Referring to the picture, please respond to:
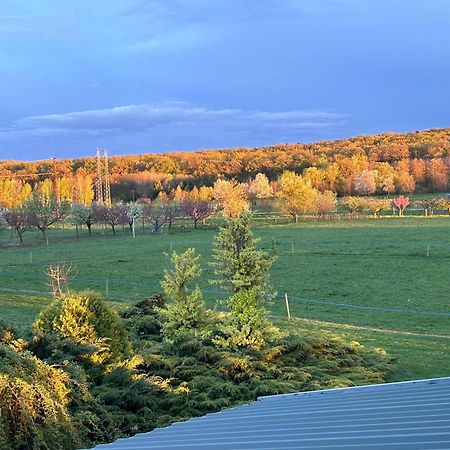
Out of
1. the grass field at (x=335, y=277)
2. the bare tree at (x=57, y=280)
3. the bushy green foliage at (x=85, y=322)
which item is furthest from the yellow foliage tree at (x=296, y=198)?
the bushy green foliage at (x=85, y=322)

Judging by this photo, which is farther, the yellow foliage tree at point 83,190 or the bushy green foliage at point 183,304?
the yellow foliage tree at point 83,190

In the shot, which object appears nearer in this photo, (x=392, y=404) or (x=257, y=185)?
(x=392, y=404)

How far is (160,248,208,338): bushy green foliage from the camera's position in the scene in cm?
1330

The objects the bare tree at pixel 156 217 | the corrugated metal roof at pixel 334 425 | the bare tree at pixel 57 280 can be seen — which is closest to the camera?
the corrugated metal roof at pixel 334 425

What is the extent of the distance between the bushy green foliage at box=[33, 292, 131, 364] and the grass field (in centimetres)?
350

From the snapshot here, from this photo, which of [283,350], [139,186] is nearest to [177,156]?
[139,186]

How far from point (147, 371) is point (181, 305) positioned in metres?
2.49

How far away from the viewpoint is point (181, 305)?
43.6ft

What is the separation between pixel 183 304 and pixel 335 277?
16033 mm

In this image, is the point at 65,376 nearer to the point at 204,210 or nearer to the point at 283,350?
the point at 283,350

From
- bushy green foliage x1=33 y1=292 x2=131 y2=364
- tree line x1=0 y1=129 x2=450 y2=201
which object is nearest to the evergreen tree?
bushy green foliage x1=33 y1=292 x2=131 y2=364

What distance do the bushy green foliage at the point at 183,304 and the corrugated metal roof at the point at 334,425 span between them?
5.83 metres

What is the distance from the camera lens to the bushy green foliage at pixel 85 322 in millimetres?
10656

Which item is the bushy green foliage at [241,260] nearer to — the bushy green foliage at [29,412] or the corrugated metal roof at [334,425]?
the corrugated metal roof at [334,425]
